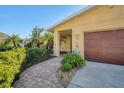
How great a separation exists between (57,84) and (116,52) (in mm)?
4527

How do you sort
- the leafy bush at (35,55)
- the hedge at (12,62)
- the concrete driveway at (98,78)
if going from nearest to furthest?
the hedge at (12,62) < the concrete driveway at (98,78) < the leafy bush at (35,55)

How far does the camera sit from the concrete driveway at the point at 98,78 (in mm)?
6659

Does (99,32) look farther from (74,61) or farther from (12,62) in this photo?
(12,62)

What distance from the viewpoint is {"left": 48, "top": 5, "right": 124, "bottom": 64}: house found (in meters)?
9.80

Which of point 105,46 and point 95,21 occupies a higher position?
point 95,21

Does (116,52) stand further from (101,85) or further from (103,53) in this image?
(101,85)

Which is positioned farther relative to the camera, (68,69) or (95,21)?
(95,21)

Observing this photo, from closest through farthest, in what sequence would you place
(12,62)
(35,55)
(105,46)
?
1. (12,62)
2. (105,46)
3. (35,55)

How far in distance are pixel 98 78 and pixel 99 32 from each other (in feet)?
13.8

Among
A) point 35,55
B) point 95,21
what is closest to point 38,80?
point 35,55

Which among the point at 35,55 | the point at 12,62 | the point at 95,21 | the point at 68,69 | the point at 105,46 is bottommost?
the point at 68,69

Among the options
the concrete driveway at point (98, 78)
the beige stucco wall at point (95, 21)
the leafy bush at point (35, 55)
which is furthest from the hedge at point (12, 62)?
the beige stucco wall at point (95, 21)

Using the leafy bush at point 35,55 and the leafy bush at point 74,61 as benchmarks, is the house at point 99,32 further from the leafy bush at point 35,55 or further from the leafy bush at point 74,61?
the leafy bush at point 35,55

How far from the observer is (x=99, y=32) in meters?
10.8
